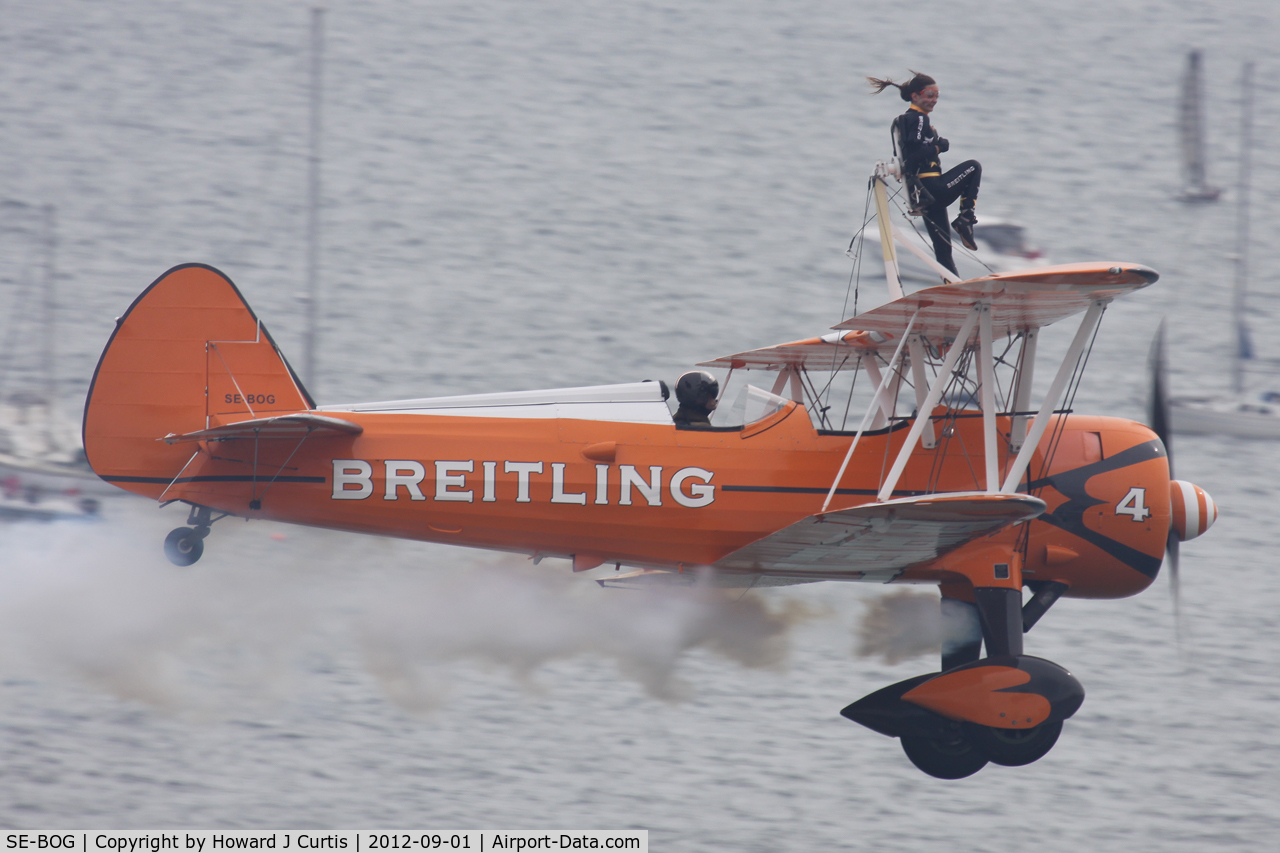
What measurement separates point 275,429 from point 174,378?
3.28 ft

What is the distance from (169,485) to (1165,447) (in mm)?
7605

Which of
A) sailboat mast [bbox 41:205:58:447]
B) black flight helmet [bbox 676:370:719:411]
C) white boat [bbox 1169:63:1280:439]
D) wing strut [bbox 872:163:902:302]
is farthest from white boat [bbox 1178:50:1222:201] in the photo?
black flight helmet [bbox 676:370:719:411]

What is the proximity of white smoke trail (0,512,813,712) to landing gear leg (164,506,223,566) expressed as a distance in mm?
1441

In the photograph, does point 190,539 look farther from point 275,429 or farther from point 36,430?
point 36,430

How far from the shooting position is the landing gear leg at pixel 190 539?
9.08 m

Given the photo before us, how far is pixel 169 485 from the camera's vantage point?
916cm

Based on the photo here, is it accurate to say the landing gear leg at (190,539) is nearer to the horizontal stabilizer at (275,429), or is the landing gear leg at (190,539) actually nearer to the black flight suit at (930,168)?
the horizontal stabilizer at (275,429)

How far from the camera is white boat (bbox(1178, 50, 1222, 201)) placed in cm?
4850

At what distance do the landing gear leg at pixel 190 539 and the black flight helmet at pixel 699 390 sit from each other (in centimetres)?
359

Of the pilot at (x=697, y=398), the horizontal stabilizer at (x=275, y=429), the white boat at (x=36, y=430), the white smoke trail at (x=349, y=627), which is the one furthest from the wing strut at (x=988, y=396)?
the white boat at (x=36, y=430)

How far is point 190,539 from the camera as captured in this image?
9148 mm

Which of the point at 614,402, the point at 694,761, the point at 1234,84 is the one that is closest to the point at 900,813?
the point at 694,761

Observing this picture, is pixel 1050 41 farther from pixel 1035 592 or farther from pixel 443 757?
pixel 1035 592
